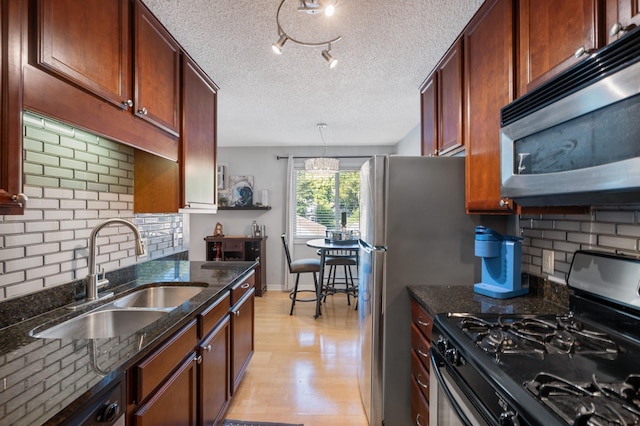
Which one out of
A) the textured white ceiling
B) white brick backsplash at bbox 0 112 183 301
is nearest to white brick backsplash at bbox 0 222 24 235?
white brick backsplash at bbox 0 112 183 301

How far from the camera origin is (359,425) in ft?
6.20

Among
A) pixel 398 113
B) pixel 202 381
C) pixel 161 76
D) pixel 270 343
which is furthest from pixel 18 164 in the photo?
pixel 398 113

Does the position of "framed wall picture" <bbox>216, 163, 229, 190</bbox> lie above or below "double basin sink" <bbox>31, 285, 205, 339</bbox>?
above

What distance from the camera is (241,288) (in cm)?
215

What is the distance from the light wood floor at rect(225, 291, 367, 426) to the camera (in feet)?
6.57

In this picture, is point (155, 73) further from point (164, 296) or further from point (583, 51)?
point (583, 51)

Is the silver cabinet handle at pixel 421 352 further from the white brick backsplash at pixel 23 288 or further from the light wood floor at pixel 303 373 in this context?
the white brick backsplash at pixel 23 288

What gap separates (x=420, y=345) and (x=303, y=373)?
128 cm

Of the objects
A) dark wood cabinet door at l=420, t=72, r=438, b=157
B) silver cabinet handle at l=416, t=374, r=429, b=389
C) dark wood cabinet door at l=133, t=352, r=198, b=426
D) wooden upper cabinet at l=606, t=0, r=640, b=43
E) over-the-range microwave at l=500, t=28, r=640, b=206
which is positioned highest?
dark wood cabinet door at l=420, t=72, r=438, b=157

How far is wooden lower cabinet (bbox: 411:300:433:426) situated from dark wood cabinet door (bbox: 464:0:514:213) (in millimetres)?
625

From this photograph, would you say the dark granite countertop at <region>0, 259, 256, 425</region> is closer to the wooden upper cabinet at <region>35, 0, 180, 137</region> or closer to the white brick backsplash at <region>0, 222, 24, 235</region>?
the white brick backsplash at <region>0, 222, 24, 235</region>

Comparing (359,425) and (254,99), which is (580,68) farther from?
(254,99)

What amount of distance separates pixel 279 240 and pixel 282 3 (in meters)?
3.91

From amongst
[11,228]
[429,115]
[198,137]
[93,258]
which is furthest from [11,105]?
[429,115]
